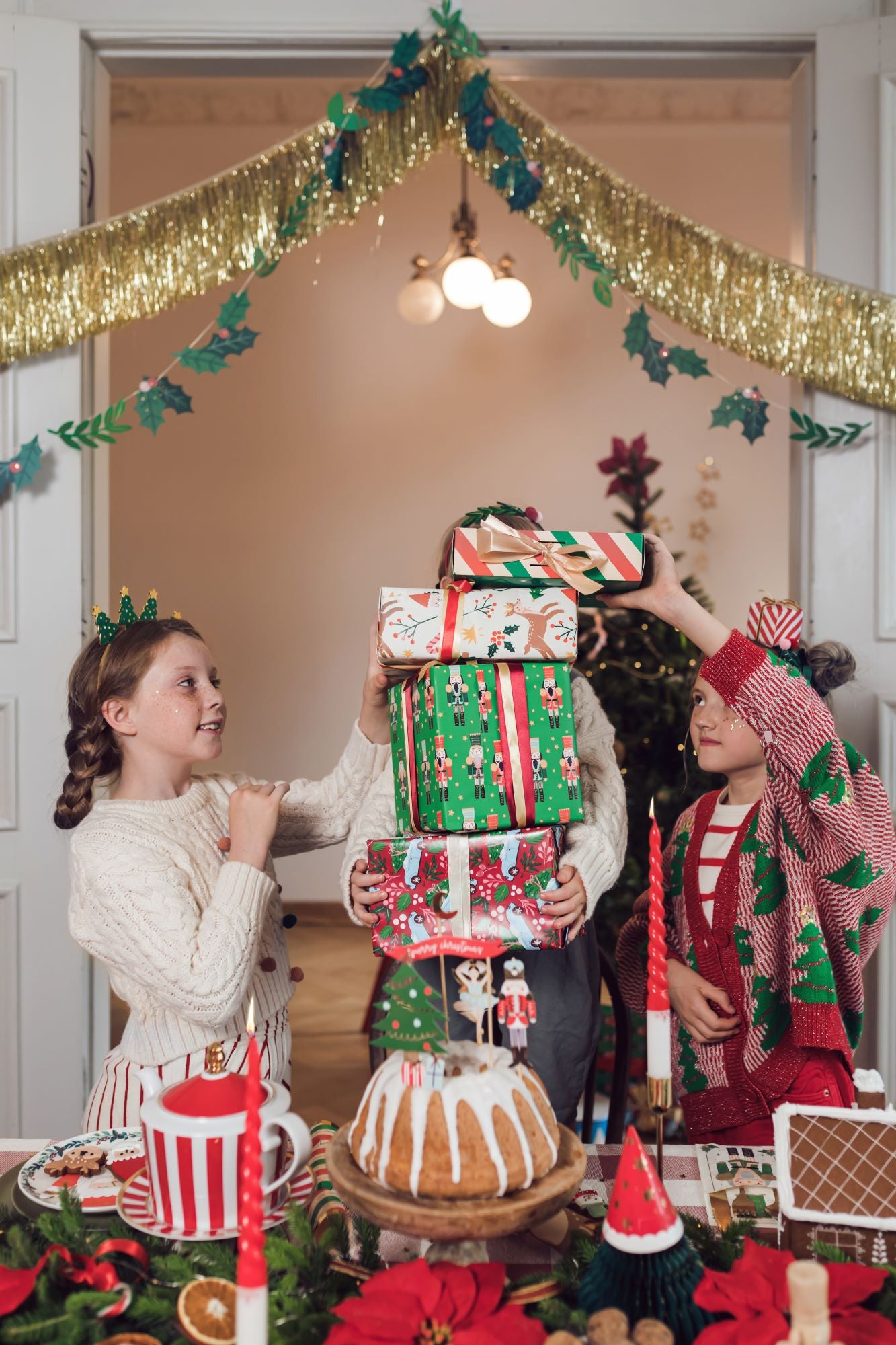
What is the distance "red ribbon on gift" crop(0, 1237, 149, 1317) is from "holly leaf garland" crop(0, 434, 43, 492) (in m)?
1.75

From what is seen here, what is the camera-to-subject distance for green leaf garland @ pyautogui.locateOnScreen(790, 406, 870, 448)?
7.92 ft

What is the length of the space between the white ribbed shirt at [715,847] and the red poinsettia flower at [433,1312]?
0.93 metres

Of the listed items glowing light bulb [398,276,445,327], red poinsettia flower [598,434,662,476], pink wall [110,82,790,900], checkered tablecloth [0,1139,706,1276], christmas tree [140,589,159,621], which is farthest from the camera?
pink wall [110,82,790,900]

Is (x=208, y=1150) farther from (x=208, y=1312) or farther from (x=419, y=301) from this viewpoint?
(x=419, y=301)

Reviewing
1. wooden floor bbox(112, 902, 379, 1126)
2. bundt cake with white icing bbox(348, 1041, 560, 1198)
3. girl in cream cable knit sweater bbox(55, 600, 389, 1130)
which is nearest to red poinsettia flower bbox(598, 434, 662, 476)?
wooden floor bbox(112, 902, 379, 1126)

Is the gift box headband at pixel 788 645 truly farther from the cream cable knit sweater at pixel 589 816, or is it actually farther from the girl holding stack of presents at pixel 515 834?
the cream cable knit sweater at pixel 589 816

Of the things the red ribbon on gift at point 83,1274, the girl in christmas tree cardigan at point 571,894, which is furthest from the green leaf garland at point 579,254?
the red ribbon on gift at point 83,1274

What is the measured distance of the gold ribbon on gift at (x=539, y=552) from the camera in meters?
1.48

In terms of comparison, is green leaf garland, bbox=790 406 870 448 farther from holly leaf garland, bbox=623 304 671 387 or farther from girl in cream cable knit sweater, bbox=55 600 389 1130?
girl in cream cable knit sweater, bbox=55 600 389 1130

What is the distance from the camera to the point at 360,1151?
965 mm

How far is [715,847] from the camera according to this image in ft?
5.91

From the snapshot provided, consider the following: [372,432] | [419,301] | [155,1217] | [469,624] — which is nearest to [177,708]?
[469,624]

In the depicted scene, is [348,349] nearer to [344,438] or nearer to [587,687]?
[344,438]

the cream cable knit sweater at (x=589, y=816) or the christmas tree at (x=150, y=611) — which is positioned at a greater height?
the christmas tree at (x=150, y=611)
